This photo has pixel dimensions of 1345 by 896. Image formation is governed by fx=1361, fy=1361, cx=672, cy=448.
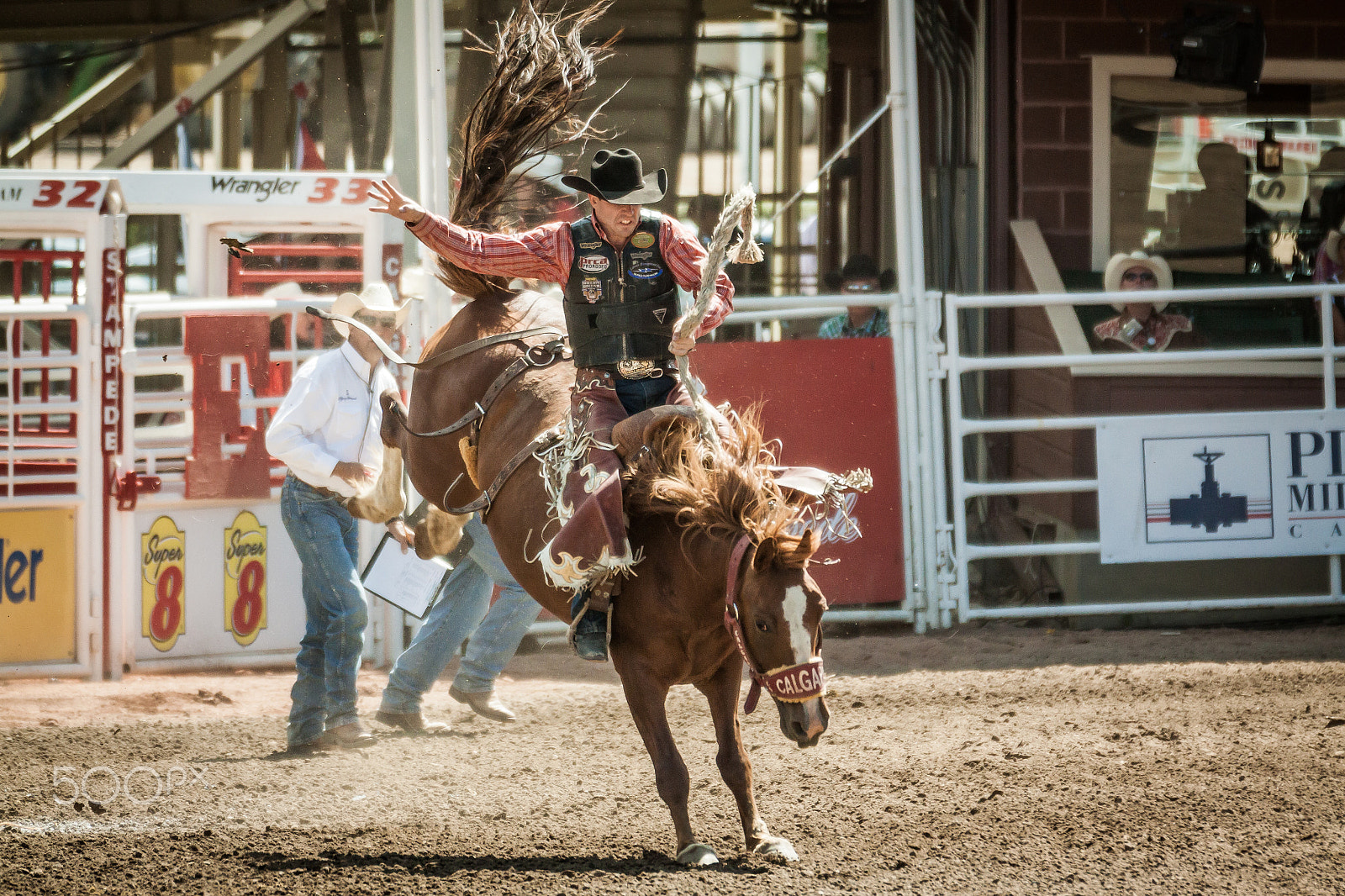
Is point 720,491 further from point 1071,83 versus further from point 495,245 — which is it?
point 1071,83

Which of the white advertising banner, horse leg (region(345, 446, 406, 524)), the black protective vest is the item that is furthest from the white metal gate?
the white advertising banner

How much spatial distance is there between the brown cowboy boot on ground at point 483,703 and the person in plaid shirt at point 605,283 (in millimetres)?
1941

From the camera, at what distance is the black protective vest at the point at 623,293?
442 cm

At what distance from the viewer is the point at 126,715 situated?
6207 mm

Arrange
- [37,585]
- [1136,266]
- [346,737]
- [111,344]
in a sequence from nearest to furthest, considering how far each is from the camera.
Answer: [346,737] → [111,344] → [37,585] → [1136,266]

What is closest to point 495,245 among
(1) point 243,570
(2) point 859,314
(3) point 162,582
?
(1) point 243,570

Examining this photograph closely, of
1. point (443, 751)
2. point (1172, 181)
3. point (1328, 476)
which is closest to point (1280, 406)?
point (1328, 476)

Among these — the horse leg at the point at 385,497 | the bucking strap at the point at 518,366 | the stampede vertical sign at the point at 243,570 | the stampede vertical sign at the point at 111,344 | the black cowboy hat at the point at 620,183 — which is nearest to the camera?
the black cowboy hat at the point at 620,183

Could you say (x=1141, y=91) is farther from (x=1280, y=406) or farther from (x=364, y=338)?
(x=364, y=338)

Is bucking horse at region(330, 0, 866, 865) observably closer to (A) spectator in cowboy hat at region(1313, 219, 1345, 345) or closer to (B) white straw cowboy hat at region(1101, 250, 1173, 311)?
(B) white straw cowboy hat at region(1101, 250, 1173, 311)

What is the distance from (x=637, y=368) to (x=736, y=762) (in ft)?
4.27

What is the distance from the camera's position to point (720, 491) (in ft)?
12.9

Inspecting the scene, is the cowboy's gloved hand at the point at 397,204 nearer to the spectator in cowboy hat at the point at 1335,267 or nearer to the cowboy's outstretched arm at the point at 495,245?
the cowboy's outstretched arm at the point at 495,245

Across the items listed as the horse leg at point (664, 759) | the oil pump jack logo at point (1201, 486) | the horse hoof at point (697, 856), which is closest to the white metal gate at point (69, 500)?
the horse leg at point (664, 759)
